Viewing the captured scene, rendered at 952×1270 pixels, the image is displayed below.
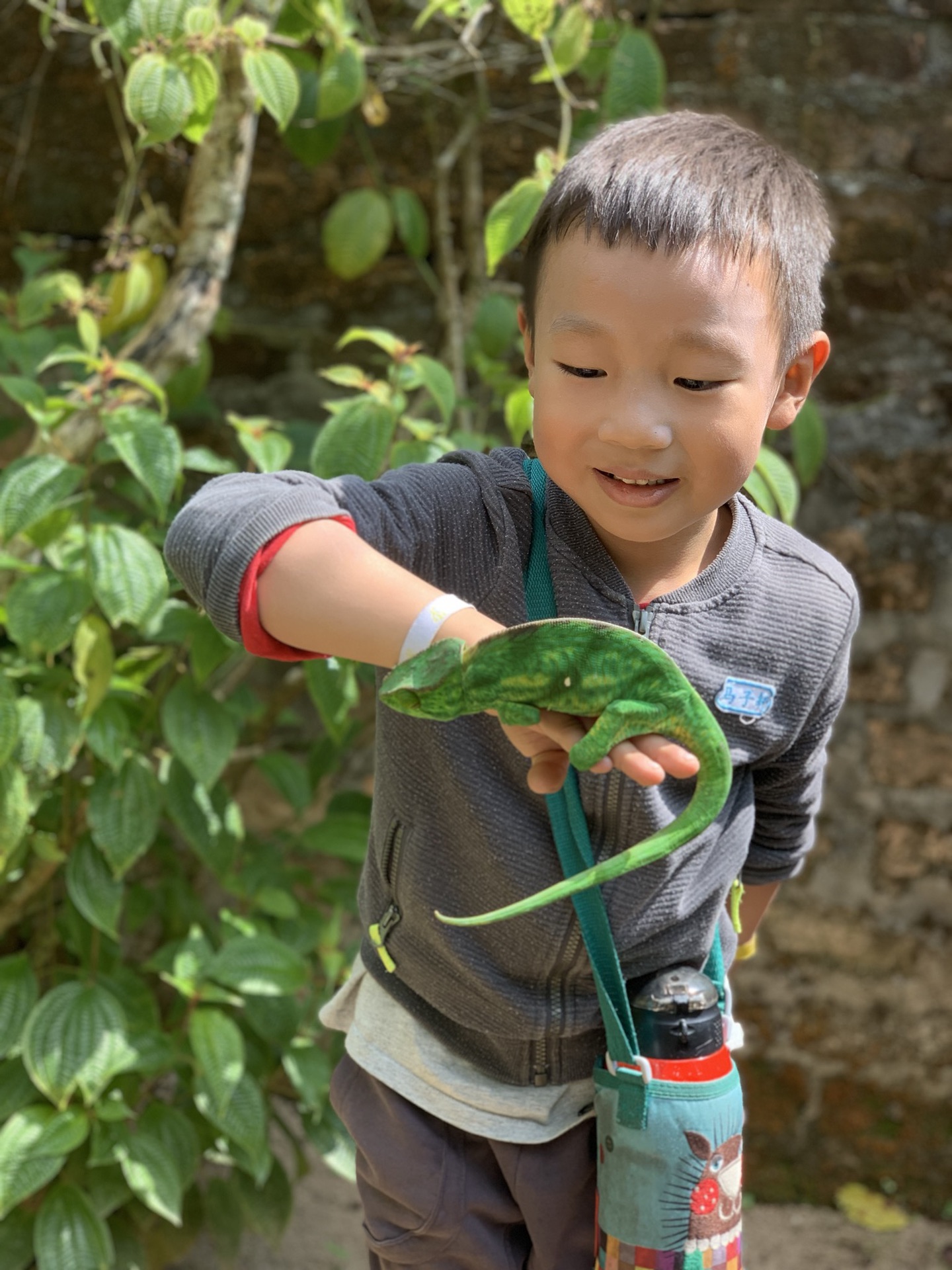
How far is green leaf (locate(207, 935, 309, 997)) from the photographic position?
1688 mm

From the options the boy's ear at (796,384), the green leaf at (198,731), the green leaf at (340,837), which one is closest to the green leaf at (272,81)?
the green leaf at (198,731)

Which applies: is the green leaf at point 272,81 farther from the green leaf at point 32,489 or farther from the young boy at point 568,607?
the young boy at point 568,607

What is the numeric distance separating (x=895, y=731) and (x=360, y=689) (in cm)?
92

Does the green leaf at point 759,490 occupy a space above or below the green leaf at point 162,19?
below

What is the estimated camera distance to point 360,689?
6.86ft

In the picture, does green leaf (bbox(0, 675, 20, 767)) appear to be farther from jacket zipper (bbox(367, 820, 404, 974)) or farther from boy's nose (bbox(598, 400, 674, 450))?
boy's nose (bbox(598, 400, 674, 450))

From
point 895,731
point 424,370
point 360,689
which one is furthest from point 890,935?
point 424,370

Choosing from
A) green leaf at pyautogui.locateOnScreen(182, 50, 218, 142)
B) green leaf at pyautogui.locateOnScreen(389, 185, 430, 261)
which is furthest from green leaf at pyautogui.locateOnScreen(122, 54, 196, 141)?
green leaf at pyautogui.locateOnScreen(389, 185, 430, 261)

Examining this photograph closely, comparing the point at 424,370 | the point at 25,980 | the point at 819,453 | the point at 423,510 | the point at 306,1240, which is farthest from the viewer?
the point at 306,1240

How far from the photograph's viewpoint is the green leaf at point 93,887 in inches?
66.1

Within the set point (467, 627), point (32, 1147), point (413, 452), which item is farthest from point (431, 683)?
point (32, 1147)

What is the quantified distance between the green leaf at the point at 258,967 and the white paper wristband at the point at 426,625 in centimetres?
107

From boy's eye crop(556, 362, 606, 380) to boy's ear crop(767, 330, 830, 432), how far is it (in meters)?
0.19

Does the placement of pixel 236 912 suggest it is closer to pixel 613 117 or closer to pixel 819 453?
pixel 819 453
